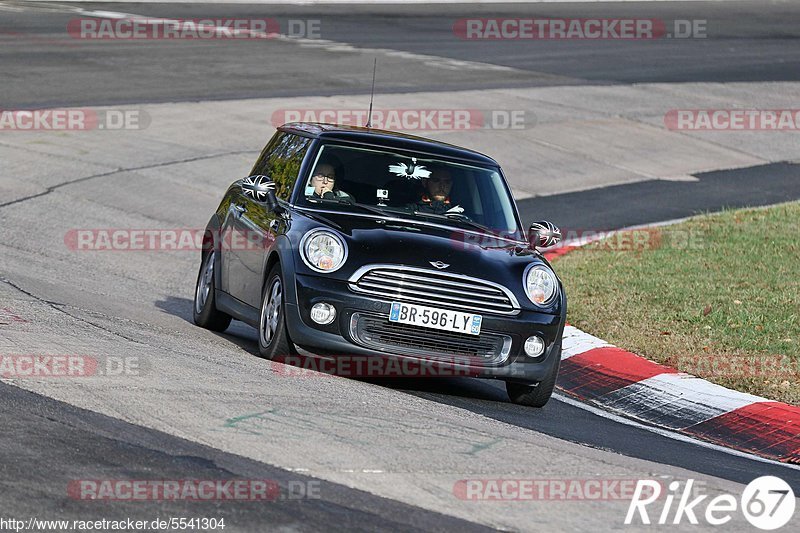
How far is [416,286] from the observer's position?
27.6 ft

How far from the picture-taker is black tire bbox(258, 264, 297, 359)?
863 centimetres

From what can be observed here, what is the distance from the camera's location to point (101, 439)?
244 inches

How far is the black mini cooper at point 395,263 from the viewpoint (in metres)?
8.40

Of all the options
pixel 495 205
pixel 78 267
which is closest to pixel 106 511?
pixel 495 205
